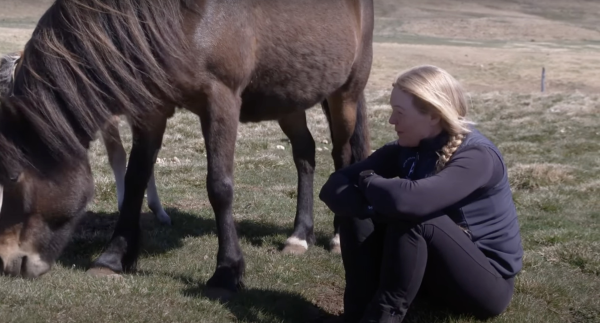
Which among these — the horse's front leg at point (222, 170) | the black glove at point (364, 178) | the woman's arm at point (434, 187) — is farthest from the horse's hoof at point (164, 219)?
the woman's arm at point (434, 187)

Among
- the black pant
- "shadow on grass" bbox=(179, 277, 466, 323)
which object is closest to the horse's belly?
"shadow on grass" bbox=(179, 277, 466, 323)

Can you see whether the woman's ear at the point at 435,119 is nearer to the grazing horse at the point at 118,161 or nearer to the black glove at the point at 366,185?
the black glove at the point at 366,185

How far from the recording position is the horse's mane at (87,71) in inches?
169

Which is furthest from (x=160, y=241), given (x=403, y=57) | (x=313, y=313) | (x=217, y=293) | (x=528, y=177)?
(x=403, y=57)

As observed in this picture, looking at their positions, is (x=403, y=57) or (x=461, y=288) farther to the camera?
(x=403, y=57)

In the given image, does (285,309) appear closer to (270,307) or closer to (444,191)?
(270,307)

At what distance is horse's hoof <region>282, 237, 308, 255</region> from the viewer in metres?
6.10

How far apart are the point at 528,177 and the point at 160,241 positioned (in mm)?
5598

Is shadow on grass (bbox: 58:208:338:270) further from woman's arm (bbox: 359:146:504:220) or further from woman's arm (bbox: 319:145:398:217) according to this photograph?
woman's arm (bbox: 359:146:504:220)

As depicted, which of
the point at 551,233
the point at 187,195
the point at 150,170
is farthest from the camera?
Answer: the point at 187,195

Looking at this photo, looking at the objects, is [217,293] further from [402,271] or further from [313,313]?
[402,271]

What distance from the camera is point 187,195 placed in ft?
27.2

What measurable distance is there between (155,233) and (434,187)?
3.26m

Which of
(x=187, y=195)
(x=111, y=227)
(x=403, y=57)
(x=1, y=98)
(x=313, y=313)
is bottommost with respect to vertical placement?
(x=403, y=57)
